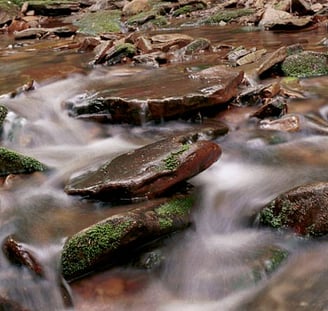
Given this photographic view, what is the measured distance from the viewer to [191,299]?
10.5 ft

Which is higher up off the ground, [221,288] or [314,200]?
[314,200]

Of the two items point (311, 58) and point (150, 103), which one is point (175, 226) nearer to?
point (150, 103)

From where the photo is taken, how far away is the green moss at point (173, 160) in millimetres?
3916

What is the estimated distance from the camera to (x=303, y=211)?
11.6ft

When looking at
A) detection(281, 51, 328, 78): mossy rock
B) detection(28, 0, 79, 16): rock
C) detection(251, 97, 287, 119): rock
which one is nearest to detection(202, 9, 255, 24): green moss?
detection(281, 51, 328, 78): mossy rock

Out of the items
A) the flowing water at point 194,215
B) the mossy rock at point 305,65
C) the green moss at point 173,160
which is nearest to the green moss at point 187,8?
the mossy rock at point 305,65

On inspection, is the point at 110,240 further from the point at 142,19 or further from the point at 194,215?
the point at 142,19

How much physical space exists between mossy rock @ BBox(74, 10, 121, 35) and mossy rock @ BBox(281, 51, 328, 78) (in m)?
8.21

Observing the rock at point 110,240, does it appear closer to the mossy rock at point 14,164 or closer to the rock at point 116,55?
the mossy rock at point 14,164

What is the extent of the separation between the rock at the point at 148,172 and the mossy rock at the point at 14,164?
0.67 m

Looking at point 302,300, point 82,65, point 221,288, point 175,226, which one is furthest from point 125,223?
point 82,65

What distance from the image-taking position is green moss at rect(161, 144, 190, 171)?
154 inches

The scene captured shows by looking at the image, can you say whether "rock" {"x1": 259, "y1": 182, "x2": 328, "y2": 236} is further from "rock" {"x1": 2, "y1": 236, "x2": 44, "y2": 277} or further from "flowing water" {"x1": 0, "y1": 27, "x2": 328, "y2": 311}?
"rock" {"x1": 2, "y1": 236, "x2": 44, "y2": 277}

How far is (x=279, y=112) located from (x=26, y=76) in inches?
182
